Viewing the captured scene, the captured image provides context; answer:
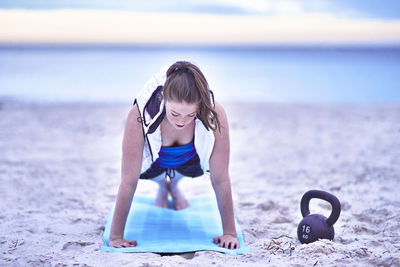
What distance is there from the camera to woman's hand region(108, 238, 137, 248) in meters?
2.67

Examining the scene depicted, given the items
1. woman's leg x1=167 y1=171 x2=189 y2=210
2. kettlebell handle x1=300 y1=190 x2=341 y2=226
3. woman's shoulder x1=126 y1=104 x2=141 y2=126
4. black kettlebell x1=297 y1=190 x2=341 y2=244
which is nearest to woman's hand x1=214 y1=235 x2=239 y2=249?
black kettlebell x1=297 y1=190 x2=341 y2=244

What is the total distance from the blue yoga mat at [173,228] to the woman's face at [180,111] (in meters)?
0.78

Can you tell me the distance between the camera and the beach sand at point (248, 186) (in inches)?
99.1

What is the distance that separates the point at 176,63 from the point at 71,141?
383 cm

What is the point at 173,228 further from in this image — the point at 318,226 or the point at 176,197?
the point at 318,226

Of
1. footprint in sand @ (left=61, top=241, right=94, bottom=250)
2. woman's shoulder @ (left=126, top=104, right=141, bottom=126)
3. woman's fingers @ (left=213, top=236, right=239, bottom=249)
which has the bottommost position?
footprint in sand @ (left=61, top=241, right=94, bottom=250)

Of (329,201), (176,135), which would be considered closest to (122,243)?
(176,135)

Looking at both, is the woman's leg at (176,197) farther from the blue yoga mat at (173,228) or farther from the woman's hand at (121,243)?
the woman's hand at (121,243)

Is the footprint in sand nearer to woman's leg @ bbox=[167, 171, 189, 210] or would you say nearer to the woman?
the woman

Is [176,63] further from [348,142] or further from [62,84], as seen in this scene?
[62,84]

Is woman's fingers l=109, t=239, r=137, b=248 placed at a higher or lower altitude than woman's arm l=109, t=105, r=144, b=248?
lower

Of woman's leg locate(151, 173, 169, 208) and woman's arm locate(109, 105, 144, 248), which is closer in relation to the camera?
woman's arm locate(109, 105, 144, 248)

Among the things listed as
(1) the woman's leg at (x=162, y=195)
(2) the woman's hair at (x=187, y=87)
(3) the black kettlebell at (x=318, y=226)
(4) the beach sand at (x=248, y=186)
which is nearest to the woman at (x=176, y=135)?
(2) the woman's hair at (x=187, y=87)

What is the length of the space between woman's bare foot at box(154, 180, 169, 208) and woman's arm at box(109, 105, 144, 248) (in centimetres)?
80
